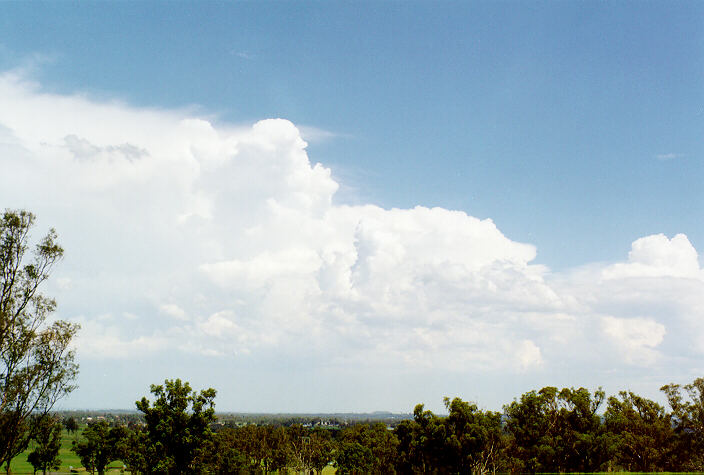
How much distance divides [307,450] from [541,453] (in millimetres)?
62086

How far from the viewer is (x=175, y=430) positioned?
48219 mm

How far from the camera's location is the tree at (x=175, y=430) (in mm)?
47844

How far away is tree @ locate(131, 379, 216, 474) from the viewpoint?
157 feet

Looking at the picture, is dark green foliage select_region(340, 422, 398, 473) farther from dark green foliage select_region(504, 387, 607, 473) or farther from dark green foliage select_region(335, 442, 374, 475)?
dark green foliage select_region(504, 387, 607, 473)

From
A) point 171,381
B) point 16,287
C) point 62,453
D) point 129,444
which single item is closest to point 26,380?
point 16,287

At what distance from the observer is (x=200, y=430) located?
4897 centimetres

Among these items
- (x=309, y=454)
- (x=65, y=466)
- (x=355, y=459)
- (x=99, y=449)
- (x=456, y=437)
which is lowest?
(x=65, y=466)

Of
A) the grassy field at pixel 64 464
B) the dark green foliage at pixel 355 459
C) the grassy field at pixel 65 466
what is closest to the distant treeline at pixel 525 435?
the dark green foliage at pixel 355 459

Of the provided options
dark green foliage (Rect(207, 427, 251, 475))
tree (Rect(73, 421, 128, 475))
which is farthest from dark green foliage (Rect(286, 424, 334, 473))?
tree (Rect(73, 421, 128, 475))

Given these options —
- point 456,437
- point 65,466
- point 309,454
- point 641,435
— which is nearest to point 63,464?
point 65,466

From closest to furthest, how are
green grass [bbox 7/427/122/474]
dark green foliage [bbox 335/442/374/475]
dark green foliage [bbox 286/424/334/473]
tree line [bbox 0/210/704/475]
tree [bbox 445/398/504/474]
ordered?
tree line [bbox 0/210/704/475] → tree [bbox 445/398/504/474] → dark green foliage [bbox 335/442/374/475] → dark green foliage [bbox 286/424/334/473] → green grass [bbox 7/427/122/474]

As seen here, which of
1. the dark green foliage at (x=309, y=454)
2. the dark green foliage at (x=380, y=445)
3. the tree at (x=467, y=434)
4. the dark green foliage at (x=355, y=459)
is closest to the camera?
the tree at (x=467, y=434)

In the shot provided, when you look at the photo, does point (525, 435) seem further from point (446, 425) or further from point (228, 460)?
point (228, 460)

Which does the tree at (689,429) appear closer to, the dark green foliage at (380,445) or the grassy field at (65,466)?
the dark green foliage at (380,445)
